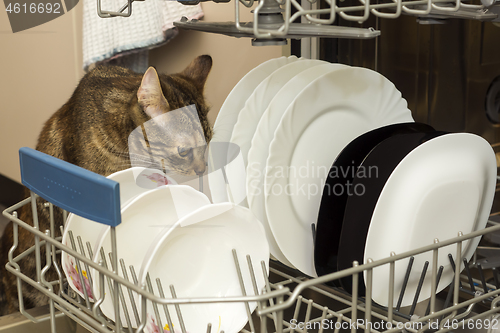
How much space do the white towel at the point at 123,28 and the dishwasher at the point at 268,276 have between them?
48 cm

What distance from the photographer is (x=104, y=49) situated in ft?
3.98

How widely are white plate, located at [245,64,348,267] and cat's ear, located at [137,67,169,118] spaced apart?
199 millimetres

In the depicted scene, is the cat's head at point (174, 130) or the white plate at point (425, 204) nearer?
the white plate at point (425, 204)

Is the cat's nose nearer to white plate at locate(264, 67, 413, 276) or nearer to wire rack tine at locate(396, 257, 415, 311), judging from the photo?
white plate at locate(264, 67, 413, 276)

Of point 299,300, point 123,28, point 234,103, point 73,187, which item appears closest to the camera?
point 73,187

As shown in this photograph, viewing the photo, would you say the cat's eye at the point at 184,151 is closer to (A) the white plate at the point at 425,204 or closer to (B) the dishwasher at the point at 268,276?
(B) the dishwasher at the point at 268,276

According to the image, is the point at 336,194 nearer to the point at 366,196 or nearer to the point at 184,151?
the point at 366,196

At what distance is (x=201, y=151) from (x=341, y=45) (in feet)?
1.52

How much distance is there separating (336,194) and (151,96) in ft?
1.15

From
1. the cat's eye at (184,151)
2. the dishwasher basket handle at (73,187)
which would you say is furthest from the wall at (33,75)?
the dishwasher basket handle at (73,187)

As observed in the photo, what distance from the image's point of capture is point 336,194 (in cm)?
69

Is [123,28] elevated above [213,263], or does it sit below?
above

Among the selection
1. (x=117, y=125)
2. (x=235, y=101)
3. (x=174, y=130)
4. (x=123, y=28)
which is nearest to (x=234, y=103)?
(x=235, y=101)

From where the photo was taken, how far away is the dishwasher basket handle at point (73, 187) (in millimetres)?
450
